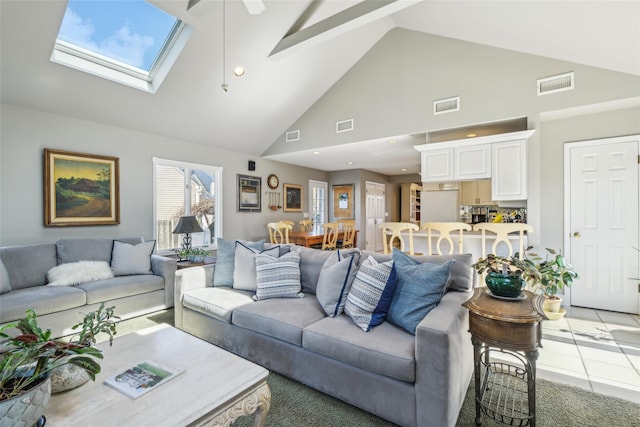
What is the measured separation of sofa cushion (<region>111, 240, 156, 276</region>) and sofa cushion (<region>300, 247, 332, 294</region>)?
7.34ft

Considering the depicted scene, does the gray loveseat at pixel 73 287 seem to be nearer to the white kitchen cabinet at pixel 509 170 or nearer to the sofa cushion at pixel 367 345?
the sofa cushion at pixel 367 345

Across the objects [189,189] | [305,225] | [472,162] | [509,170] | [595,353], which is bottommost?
[595,353]

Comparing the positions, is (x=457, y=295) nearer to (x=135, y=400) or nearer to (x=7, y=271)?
(x=135, y=400)

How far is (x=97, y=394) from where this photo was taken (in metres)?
1.24

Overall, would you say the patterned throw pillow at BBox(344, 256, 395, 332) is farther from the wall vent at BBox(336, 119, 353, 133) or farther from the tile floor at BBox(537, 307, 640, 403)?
the wall vent at BBox(336, 119, 353, 133)

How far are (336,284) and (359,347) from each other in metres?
0.54

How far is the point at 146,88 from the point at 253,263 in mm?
2880

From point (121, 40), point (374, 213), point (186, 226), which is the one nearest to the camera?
point (121, 40)

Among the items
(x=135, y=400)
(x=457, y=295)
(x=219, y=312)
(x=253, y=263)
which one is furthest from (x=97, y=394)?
(x=457, y=295)

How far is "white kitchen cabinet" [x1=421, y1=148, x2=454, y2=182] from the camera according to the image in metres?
4.09

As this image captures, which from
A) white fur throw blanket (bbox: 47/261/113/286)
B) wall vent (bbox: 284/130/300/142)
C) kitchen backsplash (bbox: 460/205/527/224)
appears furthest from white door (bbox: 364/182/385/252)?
white fur throw blanket (bbox: 47/261/113/286)

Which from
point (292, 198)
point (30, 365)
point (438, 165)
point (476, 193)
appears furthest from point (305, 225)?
point (30, 365)

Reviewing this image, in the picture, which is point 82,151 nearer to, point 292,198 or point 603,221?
point 292,198

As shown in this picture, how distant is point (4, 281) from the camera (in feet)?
8.73
